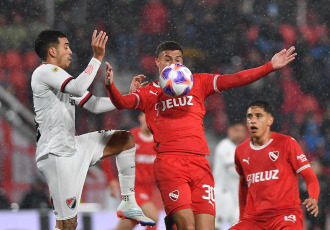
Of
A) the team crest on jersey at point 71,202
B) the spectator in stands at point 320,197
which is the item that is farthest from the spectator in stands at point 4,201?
the spectator in stands at point 320,197

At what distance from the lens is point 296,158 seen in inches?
187

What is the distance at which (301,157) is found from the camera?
473cm

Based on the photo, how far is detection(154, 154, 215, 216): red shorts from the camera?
13.5 feet

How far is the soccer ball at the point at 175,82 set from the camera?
4141 millimetres

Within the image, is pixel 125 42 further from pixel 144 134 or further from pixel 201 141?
pixel 201 141

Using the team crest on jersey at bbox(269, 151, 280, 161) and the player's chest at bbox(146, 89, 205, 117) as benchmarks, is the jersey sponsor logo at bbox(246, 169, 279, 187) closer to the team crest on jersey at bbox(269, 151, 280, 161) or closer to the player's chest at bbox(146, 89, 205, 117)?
the team crest on jersey at bbox(269, 151, 280, 161)

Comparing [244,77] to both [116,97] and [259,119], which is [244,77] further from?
[116,97]

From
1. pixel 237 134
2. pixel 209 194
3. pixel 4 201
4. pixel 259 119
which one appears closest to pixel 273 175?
pixel 259 119

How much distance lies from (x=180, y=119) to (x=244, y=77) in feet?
1.74

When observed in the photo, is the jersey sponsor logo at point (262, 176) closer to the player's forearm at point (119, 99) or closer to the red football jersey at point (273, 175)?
the red football jersey at point (273, 175)

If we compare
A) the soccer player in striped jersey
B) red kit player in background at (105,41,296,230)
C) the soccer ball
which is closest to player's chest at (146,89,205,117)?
red kit player in background at (105,41,296,230)

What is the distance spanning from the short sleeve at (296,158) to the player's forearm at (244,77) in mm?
790

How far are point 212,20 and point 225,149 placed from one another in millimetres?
2777

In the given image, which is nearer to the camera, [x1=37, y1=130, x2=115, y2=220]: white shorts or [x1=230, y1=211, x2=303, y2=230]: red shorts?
[x1=37, y1=130, x2=115, y2=220]: white shorts
